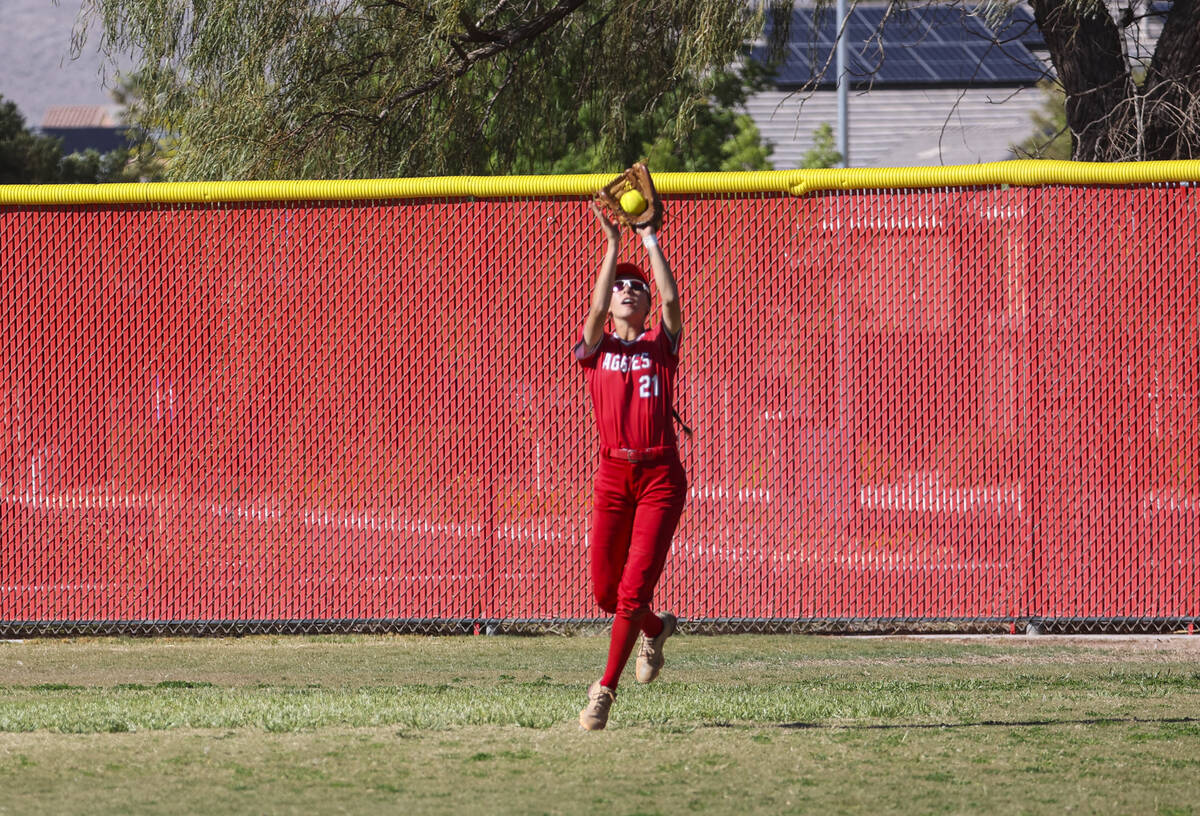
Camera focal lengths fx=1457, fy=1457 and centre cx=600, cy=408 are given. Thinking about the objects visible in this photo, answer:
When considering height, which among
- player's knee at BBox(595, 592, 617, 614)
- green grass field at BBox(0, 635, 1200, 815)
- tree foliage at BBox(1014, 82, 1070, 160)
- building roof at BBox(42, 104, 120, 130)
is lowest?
green grass field at BBox(0, 635, 1200, 815)

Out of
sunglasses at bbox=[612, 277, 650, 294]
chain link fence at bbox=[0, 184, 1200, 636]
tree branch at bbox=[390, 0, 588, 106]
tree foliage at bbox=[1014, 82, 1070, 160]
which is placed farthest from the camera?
tree foliage at bbox=[1014, 82, 1070, 160]

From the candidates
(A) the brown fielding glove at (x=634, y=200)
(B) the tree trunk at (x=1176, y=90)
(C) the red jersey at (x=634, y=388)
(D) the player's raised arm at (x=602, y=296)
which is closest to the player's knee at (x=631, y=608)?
(C) the red jersey at (x=634, y=388)

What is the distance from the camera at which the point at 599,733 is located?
17.7 feet

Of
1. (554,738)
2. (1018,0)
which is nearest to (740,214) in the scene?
(1018,0)

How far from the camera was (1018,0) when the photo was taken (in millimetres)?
9305

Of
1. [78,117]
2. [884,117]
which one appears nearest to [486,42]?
[884,117]

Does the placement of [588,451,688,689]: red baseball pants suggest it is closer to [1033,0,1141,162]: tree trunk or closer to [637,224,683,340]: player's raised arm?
[637,224,683,340]: player's raised arm

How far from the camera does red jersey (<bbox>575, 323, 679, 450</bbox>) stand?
211 inches

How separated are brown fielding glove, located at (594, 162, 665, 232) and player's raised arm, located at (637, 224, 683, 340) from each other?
3.2 inches

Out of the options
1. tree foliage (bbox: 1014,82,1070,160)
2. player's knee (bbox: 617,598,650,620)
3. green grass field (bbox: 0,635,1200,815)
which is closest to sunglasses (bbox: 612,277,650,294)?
player's knee (bbox: 617,598,650,620)

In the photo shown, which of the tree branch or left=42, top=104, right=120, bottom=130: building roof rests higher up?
left=42, top=104, right=120, bottom=130: building roof

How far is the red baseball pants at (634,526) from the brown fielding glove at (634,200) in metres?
0.90

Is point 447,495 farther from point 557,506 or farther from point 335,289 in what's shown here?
point 335,289

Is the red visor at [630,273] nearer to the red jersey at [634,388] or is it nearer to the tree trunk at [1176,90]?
the red jersey at [634,388]
